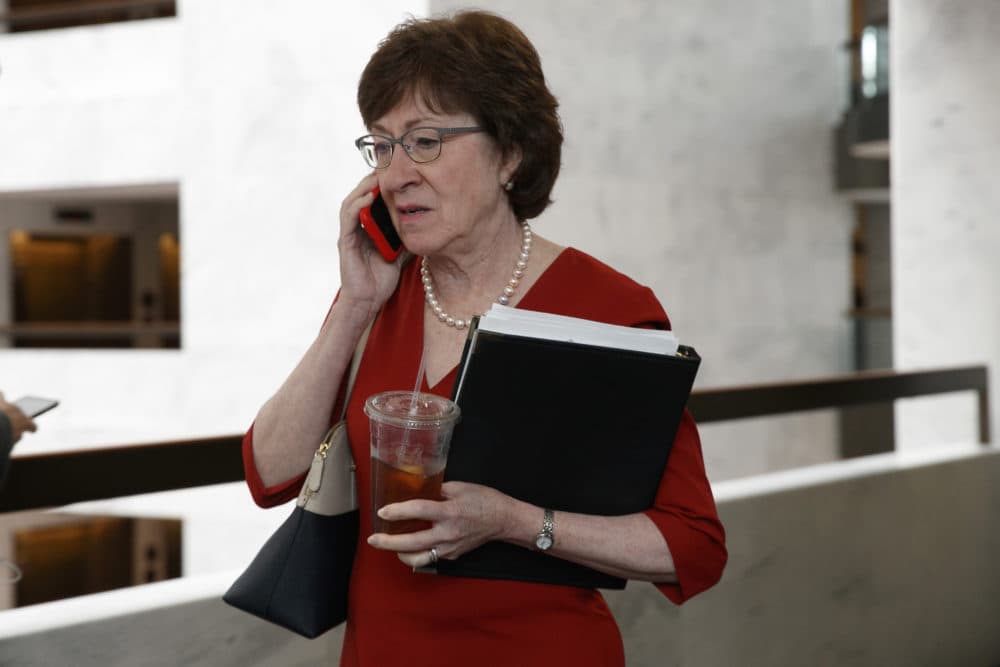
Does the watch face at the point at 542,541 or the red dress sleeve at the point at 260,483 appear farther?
the red dress sleeve at the point at 260,483

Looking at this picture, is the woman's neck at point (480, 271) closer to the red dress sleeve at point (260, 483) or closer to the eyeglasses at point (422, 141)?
the eyeglasses at point (422, 141)

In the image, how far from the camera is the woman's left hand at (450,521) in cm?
129

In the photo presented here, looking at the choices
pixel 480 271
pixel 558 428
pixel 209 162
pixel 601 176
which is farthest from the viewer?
pixel 209 162

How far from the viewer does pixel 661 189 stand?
8078mm

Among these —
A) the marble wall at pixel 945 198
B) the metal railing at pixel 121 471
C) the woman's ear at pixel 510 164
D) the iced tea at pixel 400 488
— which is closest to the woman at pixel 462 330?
the woman's ear at pixel 510 164

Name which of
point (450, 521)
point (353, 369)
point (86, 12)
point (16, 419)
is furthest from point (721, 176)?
point (16, 419)

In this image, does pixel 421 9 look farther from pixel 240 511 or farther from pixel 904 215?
pixel 240 511

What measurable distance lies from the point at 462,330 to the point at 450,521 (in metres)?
0.36

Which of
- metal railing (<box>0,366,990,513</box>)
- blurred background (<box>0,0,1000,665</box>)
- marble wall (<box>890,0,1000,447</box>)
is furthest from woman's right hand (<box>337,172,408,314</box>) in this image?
marble wall (<box>890,0,1000,447</box>)

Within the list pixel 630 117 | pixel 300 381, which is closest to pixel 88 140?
pixel 630 117

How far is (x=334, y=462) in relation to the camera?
1.51 metres

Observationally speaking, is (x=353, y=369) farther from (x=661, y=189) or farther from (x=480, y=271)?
(x=661, y=189)

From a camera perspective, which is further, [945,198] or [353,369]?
[945,198]

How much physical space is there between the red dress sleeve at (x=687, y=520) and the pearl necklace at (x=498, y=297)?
33cm
